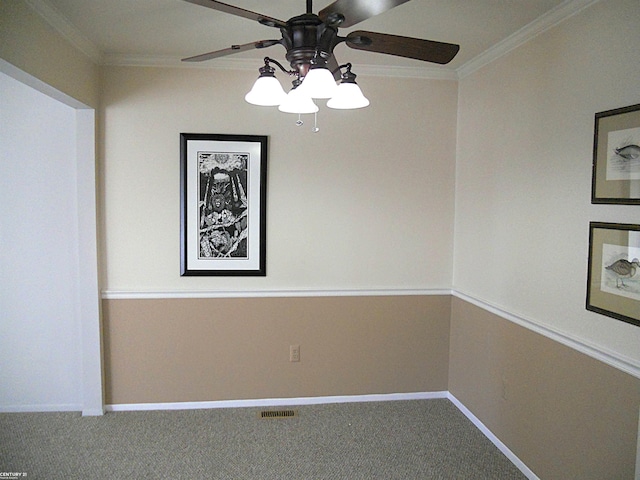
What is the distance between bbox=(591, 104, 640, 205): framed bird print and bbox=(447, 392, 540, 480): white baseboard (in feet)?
5.10

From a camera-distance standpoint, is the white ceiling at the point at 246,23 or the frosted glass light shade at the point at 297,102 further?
the white ceiling at the point at 246,23

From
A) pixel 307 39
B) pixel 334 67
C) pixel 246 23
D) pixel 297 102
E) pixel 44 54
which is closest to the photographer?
pixel 307 39

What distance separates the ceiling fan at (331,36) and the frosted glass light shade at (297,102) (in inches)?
3.5

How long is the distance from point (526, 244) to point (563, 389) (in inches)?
31.1

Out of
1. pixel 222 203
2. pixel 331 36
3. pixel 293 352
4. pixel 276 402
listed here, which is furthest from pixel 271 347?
pixel 331 36

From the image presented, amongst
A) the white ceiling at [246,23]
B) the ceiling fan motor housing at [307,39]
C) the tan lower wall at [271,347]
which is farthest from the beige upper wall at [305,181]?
the ceiling fan motor housing at [307,39]

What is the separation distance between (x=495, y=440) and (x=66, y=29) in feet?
11.7

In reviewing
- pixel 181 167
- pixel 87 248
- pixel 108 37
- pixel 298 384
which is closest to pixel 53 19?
pixel 108 37

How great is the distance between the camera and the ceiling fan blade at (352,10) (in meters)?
1.36

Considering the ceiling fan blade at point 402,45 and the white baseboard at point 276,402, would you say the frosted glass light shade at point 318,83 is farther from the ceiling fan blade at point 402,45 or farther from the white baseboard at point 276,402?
the white baseboard at point 276,402

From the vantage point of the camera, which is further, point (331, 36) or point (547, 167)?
point (547, 167)

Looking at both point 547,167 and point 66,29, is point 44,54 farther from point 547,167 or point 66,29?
point 547,167

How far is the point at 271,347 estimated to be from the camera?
3.44m

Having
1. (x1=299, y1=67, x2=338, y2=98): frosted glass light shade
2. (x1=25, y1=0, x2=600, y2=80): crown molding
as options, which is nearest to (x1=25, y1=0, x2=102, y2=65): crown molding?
(x1=25, y1=0, x2=600, y2=80): crown molding
